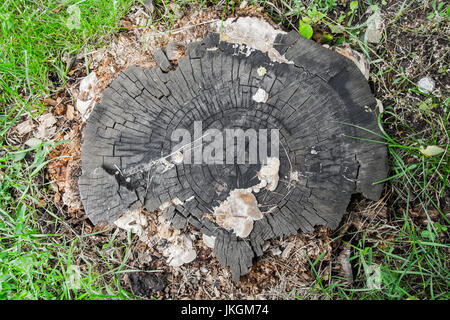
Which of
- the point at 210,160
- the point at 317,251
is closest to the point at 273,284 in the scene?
the point at 317,251

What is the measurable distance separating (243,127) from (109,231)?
106 cm

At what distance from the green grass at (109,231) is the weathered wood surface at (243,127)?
0.79 ft

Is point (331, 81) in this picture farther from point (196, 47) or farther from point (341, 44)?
point (196, 47)

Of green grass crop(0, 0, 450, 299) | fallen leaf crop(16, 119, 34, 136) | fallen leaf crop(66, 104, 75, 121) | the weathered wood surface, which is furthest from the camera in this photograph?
→ fallen leaf crop(16, 119, 34, 136)

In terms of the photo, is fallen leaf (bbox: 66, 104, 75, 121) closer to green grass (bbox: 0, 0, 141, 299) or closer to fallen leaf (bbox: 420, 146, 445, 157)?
green grass (bbox: 0, 0, 141, 299)

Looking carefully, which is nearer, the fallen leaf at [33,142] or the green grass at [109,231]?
the green grass at [109,231]

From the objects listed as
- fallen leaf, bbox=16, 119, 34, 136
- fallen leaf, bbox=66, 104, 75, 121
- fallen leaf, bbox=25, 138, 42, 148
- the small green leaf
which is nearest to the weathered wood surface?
the small green leaf

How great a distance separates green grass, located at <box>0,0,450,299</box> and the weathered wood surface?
0.24m

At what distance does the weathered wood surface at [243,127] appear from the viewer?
1604mm

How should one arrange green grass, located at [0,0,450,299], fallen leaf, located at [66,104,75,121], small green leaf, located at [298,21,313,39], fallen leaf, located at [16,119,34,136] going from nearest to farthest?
green grass, located at [0,0,450,299] < small green leaf, located at [298,21,313,39] < fallen leaf, located at [66,104,75,121] < fallen leaf, located at [16,119,34,136]

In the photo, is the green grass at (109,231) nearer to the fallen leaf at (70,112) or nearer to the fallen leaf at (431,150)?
the fallen leaf at (431,150)

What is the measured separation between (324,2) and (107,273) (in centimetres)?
221

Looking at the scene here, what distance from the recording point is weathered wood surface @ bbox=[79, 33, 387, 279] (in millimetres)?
1604

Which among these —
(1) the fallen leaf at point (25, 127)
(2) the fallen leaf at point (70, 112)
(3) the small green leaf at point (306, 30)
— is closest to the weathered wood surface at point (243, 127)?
(3) the small green leaf at point (306, 30)
